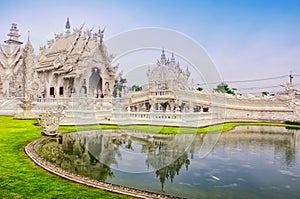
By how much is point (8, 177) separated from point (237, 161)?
6456mm

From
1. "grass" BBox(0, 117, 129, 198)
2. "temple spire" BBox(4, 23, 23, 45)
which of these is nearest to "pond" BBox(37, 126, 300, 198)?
"grass" BBox(0, 117, 129, 198)

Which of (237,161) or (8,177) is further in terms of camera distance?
(237,161)

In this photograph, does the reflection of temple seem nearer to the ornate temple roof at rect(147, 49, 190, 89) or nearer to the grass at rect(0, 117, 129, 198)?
the grass at rect(0, 117, 129, 198)

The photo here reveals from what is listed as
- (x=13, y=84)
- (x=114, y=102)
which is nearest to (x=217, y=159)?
(x=114, y=102)

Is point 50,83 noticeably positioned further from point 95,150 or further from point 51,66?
point 95,150

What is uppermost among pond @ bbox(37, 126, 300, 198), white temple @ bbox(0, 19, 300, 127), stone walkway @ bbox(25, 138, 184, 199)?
white temple @ bbox(0, 19, 300, 127)

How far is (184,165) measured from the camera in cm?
758

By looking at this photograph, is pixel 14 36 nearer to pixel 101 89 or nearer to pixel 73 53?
pixel 73 53

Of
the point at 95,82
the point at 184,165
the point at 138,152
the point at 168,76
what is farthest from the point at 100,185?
the point at 95,82

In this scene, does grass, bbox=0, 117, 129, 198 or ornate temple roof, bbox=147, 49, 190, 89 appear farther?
ornate temple roof, bbox=147, 49, 190, 89

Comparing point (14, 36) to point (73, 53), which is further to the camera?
point (14, 36)

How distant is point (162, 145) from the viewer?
1044 cm

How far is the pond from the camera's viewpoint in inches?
221

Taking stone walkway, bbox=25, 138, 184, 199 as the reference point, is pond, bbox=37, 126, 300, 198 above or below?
below
